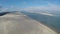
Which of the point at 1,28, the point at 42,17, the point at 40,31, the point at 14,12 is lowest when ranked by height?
the point at 40,31

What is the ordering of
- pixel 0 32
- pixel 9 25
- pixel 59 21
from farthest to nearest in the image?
pixel 59 21 < pixel 9 25 < pixel 0 32

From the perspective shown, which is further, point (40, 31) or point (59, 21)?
point (59, 21)

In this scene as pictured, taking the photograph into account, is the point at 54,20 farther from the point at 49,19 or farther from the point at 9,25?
the point at 9,25

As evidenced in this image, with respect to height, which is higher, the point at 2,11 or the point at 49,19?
the point at 2,11

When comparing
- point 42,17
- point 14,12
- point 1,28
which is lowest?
point 1,28

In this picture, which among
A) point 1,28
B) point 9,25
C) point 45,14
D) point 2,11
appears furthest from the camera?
point 45,14

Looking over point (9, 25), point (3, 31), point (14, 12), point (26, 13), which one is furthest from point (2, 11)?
point (3, 31)

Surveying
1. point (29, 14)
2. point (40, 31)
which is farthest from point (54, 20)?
point (40, 31)

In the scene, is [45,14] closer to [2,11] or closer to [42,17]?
[42,17]

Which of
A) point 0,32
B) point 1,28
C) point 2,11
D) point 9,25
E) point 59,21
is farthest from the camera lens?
point 2,11
